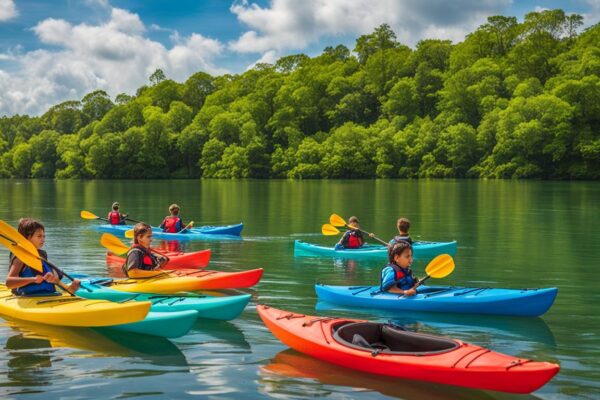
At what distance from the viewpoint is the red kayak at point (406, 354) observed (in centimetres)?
582

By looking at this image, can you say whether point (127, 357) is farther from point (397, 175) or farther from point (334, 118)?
point (334, 118)

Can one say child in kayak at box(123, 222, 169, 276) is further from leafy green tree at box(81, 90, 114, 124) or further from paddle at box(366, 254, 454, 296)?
leafy green tree at box(81, 90, 114, 124)

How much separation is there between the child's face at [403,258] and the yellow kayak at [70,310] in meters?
3.48

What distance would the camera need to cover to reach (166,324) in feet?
25.5

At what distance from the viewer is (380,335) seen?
7059 millimetres

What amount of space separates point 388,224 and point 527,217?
21.2ft

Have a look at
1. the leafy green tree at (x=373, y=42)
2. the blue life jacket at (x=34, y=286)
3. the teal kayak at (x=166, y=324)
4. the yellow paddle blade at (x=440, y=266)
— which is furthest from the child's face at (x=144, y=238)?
the leafy green tree at (x=373, y=42)

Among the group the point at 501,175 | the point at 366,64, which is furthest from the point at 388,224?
the point at 366,64

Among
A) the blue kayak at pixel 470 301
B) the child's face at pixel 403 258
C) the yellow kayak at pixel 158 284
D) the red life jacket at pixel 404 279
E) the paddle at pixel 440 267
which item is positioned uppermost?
the child's face at pixel 403 258

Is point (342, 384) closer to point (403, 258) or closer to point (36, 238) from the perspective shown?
point (403, 258)

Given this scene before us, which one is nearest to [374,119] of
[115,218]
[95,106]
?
[95,106]

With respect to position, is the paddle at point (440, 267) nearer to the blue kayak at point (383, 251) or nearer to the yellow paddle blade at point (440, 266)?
the yellow paddle blade at point (440, 266)

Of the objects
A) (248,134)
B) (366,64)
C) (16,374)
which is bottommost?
(16,374)

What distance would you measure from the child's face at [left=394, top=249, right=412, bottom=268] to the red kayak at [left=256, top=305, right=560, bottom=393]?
79.7 inches
